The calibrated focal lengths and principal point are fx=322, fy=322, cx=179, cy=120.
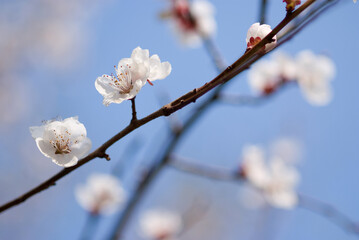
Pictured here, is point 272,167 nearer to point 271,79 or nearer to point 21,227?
point 271,79

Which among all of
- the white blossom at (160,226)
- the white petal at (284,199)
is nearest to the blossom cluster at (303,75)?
the white petal at (284,199)

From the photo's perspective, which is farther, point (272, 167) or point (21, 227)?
point (21, 227)

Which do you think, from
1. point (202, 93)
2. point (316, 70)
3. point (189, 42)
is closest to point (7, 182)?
point (189, 42)

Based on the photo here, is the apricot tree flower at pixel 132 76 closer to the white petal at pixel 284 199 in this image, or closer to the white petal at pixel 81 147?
the white petal at pixel 81 147

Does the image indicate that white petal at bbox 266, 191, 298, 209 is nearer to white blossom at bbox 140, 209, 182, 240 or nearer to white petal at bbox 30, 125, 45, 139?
white blossom at bbox 140, 209, 182, 240

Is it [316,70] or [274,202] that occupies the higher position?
[316,70]

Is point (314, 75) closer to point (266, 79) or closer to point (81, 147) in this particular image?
point (266, 79)

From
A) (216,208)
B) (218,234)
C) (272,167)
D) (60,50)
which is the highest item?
(60,50)

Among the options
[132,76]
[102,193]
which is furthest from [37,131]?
[102,193]
